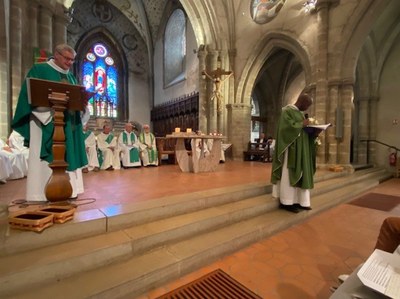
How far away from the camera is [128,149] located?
7367mm

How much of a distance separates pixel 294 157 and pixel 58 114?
3101 millimetres

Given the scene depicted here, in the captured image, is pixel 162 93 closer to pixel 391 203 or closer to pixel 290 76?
pixel 290 76

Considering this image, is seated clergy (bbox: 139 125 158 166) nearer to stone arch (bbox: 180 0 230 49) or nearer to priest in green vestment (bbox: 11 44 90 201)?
priest in green vestment (bbox: 11 44 90 201)

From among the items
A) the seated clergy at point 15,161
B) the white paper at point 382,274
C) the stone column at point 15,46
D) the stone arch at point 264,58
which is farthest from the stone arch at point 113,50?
the white paper at point 382,274

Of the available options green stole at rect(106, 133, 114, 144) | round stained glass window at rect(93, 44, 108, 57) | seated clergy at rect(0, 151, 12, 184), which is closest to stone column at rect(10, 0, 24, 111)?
seated clergy at rect(0, 151, 12, 184)

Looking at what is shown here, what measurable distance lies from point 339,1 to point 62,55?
26.9 feet

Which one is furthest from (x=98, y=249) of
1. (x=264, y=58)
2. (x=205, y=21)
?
(x=205, y=21)

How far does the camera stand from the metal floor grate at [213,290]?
1.83 m

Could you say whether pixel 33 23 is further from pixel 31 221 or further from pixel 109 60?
pixel 109 60

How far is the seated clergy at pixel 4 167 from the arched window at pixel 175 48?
11.2m

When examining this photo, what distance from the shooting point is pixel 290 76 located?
15609mm

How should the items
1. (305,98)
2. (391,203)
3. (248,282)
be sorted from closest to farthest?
(248,282), (305,98), (391,203)

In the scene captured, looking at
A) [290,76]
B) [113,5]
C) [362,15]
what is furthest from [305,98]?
[113,5]

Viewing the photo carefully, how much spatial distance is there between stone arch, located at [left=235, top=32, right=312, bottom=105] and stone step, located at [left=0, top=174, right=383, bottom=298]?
7.02 meters
